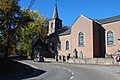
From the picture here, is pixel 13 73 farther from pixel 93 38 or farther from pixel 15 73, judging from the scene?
pixel 93 38

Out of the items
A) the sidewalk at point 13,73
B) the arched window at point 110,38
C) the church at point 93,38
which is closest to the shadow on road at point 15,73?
the sidewalk at point 13,73

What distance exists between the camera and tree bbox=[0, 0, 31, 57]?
4184 cm

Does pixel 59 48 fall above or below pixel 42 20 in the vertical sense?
below

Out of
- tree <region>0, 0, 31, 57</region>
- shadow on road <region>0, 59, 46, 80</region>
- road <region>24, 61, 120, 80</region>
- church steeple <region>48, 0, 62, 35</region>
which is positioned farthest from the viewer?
church steeple <region>48, 0, 62, 35</region>

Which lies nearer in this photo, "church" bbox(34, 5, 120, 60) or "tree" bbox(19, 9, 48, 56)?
"church" bbox(34, 5, 120, 60)

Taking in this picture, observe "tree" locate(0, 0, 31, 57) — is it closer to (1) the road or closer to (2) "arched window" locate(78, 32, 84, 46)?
(2) "arched window" locate(78, 32, 84, 46)

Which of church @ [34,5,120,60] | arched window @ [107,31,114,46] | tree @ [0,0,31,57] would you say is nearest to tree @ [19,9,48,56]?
church @ [34,5,120,60]

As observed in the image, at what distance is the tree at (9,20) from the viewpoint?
41.8 metres

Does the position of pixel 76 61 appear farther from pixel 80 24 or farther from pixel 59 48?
pixel 59 48

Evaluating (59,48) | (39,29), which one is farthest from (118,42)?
(39,29)

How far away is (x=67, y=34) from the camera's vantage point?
5881 cm

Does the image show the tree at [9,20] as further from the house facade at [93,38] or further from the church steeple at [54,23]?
the church steeple at [54,23]

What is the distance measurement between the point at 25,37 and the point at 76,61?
2449 centimetres

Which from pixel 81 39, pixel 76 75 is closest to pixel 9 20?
pixel 81 39
